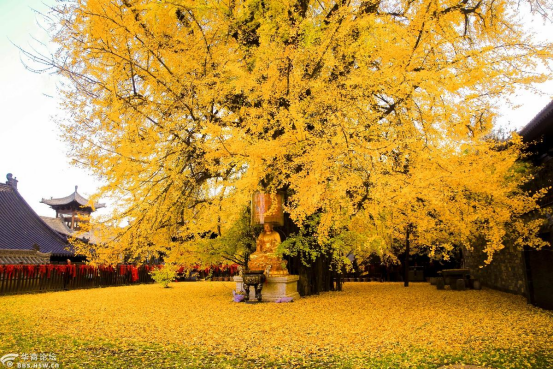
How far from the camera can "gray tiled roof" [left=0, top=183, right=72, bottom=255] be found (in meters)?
18.6

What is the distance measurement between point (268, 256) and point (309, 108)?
4.36 m

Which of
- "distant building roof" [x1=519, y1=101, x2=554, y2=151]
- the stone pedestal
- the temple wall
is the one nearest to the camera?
"distant building roof" [x1=519, y1=101, x2=554, y2=151]

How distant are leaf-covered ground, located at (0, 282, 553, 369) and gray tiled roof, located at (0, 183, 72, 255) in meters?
11.9

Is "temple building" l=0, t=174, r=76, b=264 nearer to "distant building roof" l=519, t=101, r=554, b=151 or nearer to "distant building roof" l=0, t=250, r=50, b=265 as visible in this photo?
"distant building roof" l=0, t=250, r=50, b=265

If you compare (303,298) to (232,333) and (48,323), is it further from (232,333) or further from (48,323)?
(48,323)

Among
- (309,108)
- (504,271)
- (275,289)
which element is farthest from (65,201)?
(504,271)

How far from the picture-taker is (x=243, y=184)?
343 inches

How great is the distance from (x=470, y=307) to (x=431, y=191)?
3.71 m

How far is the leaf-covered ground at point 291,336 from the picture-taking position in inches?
169

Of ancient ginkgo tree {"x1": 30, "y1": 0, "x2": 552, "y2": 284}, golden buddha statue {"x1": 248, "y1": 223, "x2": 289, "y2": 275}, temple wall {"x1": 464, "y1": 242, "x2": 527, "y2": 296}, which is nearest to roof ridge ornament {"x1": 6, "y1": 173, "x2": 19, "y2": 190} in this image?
ancient ginkgo tree {"x1": 30, "y1": 0, "x2": 552, "y2": 284}

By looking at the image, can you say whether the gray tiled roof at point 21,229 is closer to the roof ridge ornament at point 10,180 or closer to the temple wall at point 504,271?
the roof ridge ornament at point 10,180

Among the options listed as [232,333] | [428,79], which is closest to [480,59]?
[428,79]

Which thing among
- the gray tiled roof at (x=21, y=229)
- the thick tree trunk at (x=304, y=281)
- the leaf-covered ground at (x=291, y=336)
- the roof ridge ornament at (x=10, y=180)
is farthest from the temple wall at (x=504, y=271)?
the roof ridge ornament at (x=10, y=180)

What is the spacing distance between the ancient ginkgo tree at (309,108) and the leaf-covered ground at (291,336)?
1.75 m
